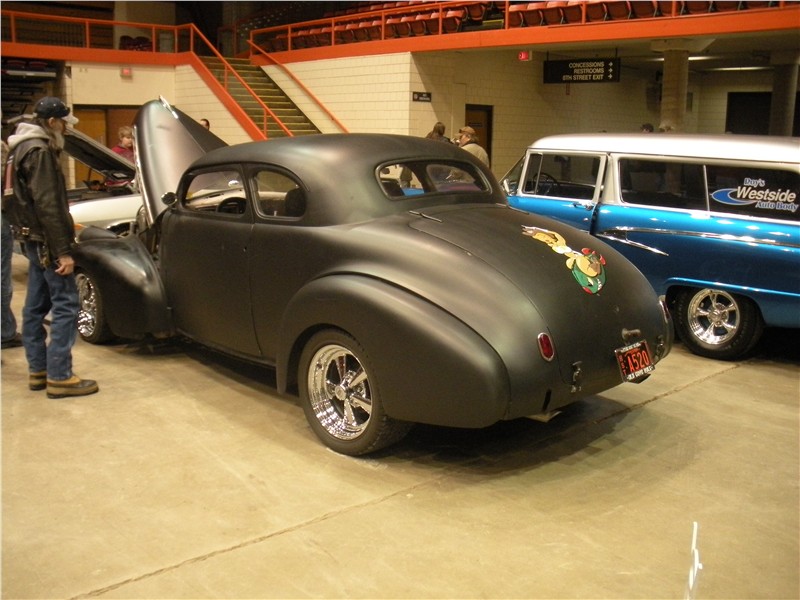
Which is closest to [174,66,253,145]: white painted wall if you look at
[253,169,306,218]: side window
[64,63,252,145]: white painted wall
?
[64,63,252,145]: white painted wall

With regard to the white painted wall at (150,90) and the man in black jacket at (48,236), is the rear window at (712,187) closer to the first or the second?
the man in black jacket at (48,236)

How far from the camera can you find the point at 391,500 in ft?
13.2

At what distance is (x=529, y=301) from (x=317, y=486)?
1.47m

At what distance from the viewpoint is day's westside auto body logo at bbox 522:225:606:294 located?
4.48 meters

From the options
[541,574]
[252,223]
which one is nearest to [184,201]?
[252,223]

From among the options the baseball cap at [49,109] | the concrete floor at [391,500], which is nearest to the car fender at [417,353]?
the concrete floor at [391,500]

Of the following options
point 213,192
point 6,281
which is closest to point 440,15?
point 213,192

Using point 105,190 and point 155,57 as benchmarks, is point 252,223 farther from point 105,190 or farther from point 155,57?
point 155,57

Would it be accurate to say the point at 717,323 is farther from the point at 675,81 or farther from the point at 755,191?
the point at 675,81

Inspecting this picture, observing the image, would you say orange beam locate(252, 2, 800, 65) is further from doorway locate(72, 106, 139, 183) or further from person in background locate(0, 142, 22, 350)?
person in background locate(0, 142, 22, 350)

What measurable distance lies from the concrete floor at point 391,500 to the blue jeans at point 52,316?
26 centimetres

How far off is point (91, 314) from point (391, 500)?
12.9 feet

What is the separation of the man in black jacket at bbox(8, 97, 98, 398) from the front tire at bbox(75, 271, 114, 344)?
1.10 m

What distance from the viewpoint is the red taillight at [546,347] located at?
4.03 meters
